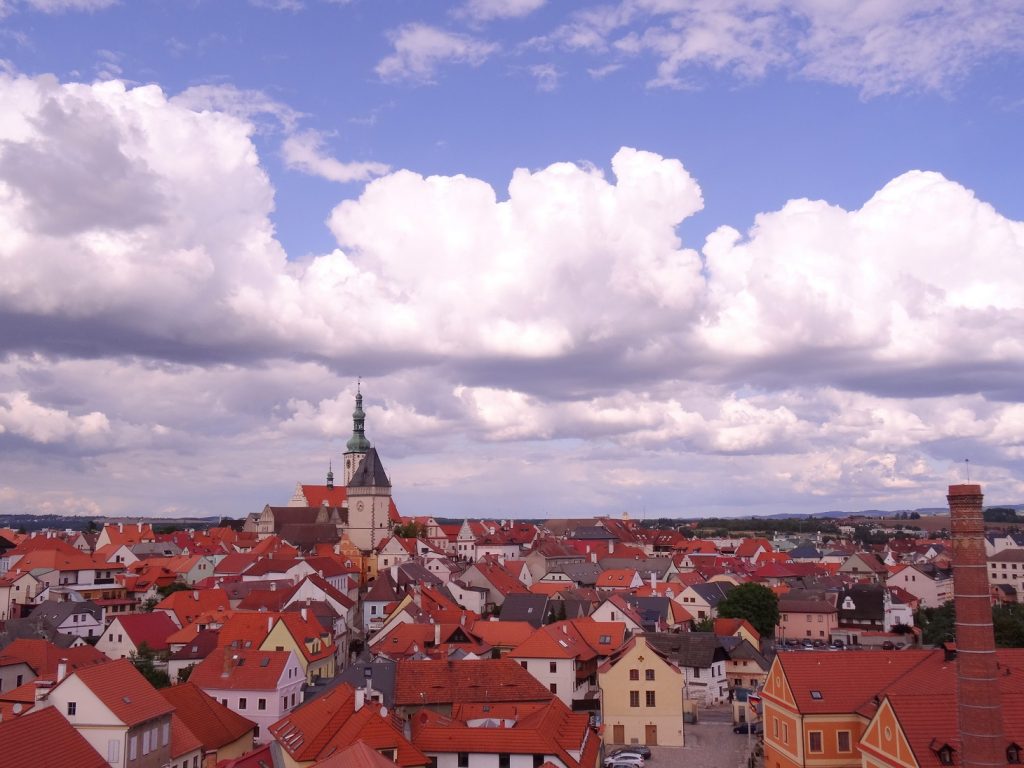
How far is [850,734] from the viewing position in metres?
36.2

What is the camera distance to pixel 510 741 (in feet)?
123

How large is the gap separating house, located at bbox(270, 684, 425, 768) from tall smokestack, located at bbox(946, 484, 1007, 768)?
1938 centimetres

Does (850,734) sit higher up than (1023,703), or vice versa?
(1023,703)

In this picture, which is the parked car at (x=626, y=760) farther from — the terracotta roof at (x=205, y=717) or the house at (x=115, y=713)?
the house at (x=115, y=713)

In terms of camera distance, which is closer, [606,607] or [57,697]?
[57,697]

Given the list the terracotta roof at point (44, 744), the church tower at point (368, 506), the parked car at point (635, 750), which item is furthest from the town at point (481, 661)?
the church tower at point (368, 506)

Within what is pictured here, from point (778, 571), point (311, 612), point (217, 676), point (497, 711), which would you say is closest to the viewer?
point (497, 711)

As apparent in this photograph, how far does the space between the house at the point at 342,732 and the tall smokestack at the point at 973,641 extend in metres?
19.4

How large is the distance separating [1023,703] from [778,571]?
9034 cm

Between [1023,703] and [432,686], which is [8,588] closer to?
[432,686]

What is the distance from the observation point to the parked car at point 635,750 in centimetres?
4757

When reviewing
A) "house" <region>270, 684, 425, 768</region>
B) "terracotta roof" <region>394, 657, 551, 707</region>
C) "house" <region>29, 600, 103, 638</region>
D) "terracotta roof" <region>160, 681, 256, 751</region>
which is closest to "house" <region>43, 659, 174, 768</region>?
"terracotta roof" <region>160, 681, 256, 751</region>

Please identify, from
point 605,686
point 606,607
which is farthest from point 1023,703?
point 606,607

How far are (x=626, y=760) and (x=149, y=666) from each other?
107 feet
